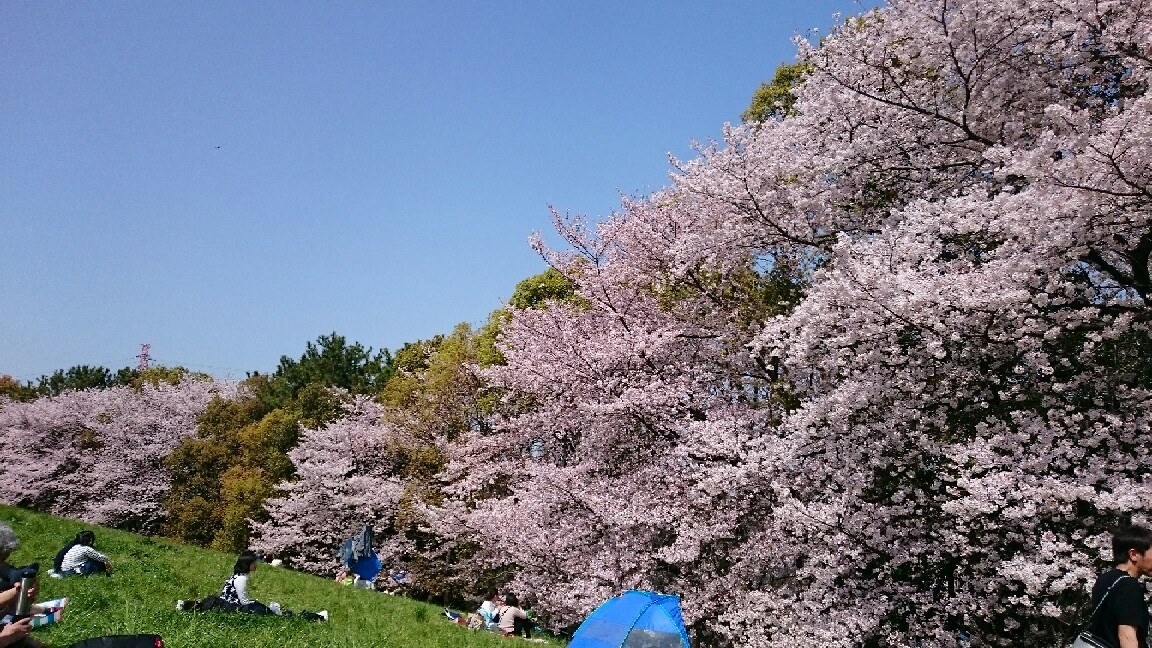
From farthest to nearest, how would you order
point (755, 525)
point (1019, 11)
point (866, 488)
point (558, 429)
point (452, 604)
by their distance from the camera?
point (452, 604)
point (558, 429)
point (755, 525)
point (866, 488)
point (1019, 11)

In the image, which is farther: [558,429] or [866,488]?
[558,429]

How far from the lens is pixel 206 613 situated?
9.20m

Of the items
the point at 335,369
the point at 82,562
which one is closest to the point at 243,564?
the point at 82,562

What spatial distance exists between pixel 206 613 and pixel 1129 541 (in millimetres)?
9195

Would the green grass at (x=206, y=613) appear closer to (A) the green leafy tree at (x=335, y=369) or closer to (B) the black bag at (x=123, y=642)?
(B) the black bag at (x=123, y=642)

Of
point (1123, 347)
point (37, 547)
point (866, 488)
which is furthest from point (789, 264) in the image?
point (37, 547)

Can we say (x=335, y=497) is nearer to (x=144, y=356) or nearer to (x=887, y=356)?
(x=887, y=356)

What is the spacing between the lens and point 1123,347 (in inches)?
A: 344

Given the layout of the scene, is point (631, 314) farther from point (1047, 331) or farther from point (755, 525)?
point (1047, 331)

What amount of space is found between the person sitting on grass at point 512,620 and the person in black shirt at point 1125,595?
11135 millimetres

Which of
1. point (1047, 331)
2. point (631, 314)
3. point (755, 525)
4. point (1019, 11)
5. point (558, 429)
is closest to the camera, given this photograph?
point (1047, 331)

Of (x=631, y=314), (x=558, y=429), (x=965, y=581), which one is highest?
(x=631, y=314)

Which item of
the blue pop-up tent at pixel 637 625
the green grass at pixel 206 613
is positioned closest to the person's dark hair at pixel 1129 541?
the blue pop-up tent at pixel 637 625

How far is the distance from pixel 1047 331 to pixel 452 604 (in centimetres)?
2033
